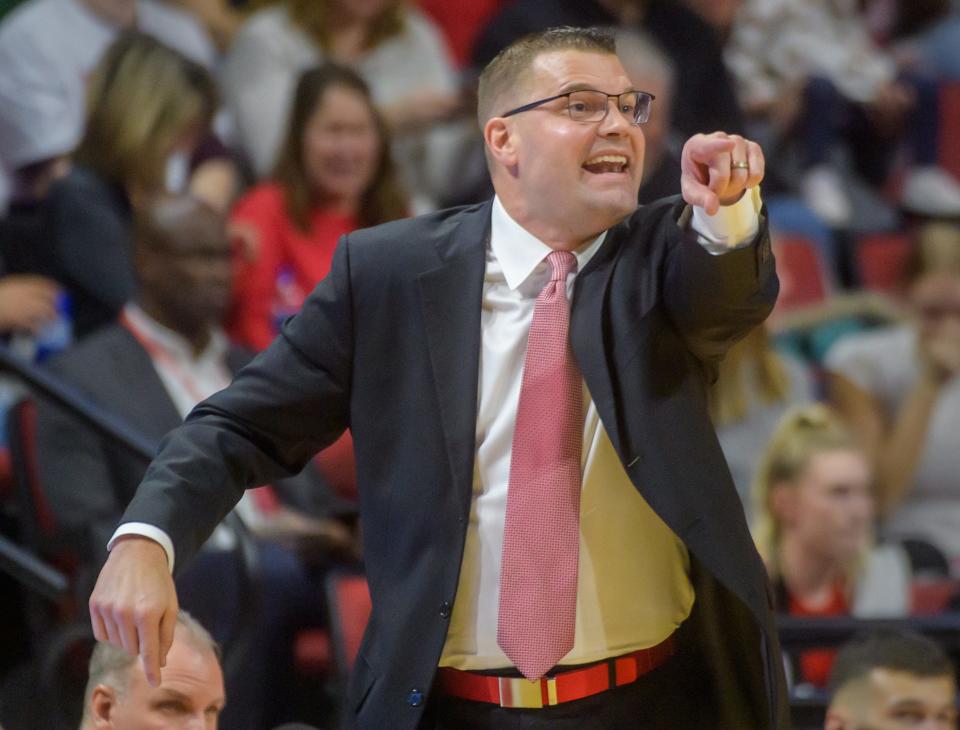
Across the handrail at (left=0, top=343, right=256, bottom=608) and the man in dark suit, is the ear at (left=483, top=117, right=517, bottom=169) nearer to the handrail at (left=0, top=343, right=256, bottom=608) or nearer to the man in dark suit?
the man in dark suit

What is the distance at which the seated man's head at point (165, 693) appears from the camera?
2.53m

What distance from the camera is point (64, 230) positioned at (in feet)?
15.1

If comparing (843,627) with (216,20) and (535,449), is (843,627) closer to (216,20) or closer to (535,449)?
(535,449)

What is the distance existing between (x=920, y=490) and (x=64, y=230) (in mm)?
2747

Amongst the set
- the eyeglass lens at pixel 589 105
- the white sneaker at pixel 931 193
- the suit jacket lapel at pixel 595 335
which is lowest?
the white sneaker at pixel 931 193

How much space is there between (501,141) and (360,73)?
3.31 meters

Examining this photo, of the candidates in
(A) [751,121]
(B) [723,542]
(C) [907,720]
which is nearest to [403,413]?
(B) [723,542]

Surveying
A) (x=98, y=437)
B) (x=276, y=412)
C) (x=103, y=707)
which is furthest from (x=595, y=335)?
(x=98, y=437)

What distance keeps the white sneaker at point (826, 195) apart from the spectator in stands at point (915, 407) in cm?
116

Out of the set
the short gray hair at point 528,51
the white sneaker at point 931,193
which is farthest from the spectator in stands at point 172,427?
the white sneaker at point 931,193

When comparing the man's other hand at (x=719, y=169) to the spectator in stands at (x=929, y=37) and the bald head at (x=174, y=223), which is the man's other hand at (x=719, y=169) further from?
the spectator in stands at (x=929, y=37)

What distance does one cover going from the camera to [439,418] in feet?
7.20

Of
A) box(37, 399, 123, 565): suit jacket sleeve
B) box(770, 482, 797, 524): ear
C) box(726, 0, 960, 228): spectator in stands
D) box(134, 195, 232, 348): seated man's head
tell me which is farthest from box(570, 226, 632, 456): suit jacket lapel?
box(726, 0, 960, 228): spectator in stands

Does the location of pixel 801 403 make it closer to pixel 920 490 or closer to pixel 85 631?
pixel 920 490
